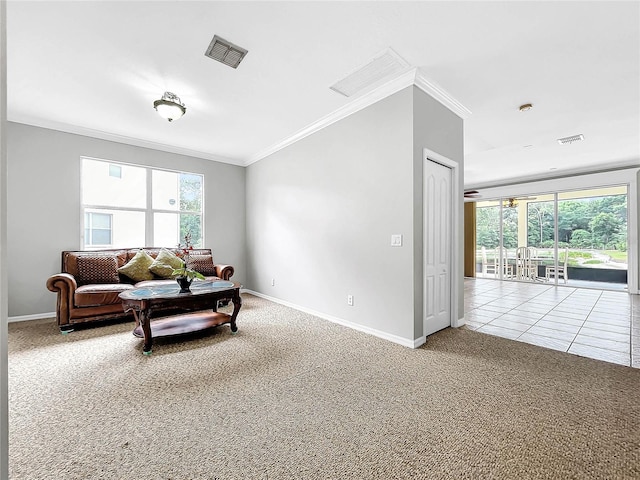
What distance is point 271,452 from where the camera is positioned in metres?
1.46

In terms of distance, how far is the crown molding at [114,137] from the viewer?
3890 millimetres

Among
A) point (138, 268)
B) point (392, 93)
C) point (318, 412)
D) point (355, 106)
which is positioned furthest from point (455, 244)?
point (138, 268)

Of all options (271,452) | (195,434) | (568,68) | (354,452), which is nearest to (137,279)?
(195,434)

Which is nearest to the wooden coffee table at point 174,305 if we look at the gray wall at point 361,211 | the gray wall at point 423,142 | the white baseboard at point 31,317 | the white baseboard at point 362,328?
the white baseboard at point 362,328

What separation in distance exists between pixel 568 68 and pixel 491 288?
5024 millimetres

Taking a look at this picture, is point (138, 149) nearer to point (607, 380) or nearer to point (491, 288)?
point (607, 380)

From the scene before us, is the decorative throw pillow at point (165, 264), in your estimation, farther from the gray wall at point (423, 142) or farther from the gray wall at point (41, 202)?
the gray wall at point (423, 142)

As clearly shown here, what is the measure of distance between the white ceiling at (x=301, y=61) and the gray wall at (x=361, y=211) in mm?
406

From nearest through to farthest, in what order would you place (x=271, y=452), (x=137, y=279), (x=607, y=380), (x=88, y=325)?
(x=271, y=452), (x=607, y=380), (x=88, y=325), (x=137, y=279)

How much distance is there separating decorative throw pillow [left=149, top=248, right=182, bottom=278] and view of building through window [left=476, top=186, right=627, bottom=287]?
26.3 feet

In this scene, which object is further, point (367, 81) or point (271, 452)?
point (367, 81)

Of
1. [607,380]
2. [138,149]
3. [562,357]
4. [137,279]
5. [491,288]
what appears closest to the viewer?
[607,380]

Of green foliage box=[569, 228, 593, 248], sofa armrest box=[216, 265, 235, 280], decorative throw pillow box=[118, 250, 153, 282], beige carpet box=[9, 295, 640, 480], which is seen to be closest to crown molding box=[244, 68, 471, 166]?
sofa armrest box=[216, 265, 235, 280]

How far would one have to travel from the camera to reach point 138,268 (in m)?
4.22
